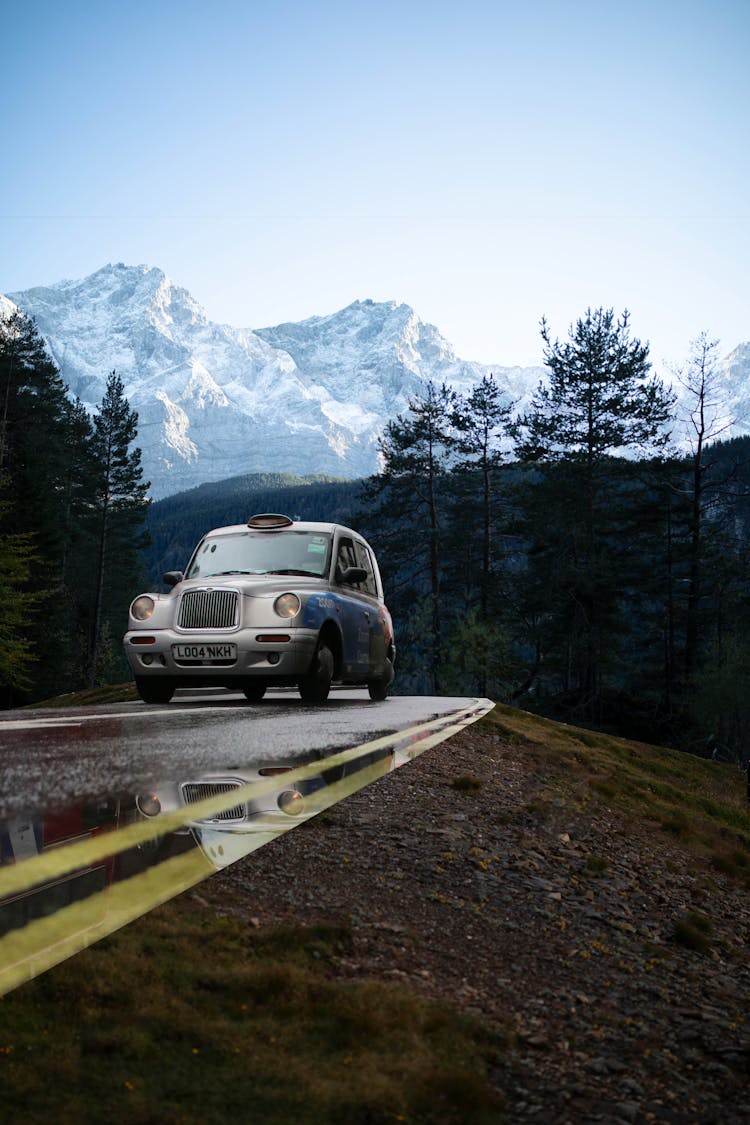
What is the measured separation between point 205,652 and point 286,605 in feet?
3.27

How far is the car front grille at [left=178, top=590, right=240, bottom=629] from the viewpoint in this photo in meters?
9.85

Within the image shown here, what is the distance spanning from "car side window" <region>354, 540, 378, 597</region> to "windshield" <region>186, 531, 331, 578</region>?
3.87 ft

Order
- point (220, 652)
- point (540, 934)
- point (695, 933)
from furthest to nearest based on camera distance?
1. point (220, 652)
2. point (695, 933)
3. point (540, 934)

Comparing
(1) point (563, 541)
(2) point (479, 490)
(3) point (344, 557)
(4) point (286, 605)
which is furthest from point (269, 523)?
(2) point (479, 490)

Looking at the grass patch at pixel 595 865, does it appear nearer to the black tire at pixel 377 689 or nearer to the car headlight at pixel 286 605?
the car headlight at pixel 286 605

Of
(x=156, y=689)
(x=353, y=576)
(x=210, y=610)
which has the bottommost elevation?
(x=156, y=689)

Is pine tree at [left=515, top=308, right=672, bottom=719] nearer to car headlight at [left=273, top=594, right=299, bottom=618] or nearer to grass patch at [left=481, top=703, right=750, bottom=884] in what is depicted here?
grass patch at [left=481, top=703, right=750, bottom=884]

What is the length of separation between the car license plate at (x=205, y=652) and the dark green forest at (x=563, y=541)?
24194 millimetres

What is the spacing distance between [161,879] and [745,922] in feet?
17.5

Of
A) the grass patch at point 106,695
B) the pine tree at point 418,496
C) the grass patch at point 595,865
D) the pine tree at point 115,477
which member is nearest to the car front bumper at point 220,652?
the grass patch at point 595,865

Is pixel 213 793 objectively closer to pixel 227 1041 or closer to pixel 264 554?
pixel 227 1041

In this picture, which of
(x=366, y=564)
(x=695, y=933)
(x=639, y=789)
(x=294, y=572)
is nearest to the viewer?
(x=695, y=933)

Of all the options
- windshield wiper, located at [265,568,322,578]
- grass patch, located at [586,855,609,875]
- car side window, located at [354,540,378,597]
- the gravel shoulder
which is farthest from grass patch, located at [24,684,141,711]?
grass patch, located at [586,855,609,875]

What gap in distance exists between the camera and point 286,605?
996 cm
